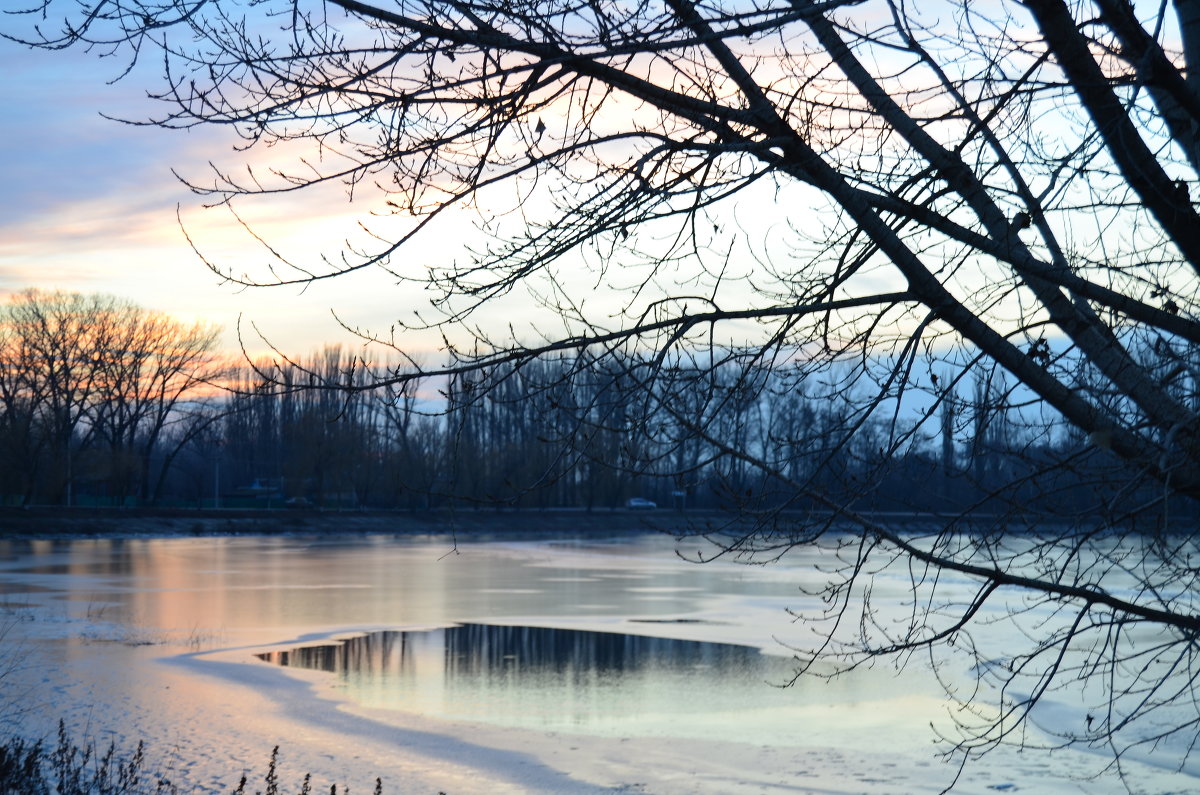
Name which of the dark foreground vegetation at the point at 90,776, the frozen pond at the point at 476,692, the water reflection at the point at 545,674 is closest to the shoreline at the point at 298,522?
the frozen pond at the point at 476,692

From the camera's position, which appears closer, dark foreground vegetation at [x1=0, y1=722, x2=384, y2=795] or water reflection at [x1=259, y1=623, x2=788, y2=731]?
dark foreground vegetation at [x1=0, y1=722, x2=384, y2=795]

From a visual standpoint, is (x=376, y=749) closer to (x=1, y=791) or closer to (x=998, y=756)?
(x=1, y=791)

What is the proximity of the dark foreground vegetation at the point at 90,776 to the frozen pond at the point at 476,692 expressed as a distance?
0.33m

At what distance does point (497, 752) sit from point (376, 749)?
4.24 feet

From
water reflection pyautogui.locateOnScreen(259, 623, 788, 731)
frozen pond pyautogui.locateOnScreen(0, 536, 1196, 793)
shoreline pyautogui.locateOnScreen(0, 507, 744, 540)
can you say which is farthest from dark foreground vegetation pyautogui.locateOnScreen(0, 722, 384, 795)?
shoreline pyautogui.locateOnScreen(0, 507, 744, 540)

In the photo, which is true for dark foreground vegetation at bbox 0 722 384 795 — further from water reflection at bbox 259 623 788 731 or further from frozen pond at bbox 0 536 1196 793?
water reflection at bbox 259 623 788 731

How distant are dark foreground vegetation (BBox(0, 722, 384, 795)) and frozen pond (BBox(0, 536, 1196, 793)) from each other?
330 mm

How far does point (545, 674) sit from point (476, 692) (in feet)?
5.15

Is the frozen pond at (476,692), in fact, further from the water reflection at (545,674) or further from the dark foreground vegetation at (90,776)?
the dark foreground vegetation at (90,776)

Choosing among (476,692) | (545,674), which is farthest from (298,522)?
(476,692)

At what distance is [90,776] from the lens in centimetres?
1045

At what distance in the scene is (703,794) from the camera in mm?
10922

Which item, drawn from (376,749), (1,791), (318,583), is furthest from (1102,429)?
(318,583)

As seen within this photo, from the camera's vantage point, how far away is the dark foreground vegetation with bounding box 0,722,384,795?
25.5 feet
